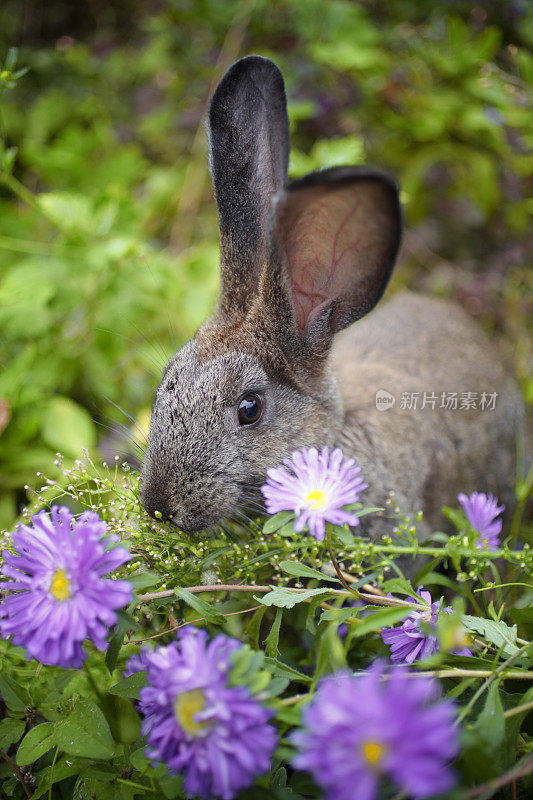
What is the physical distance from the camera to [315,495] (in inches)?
69.7

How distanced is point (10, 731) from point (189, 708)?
2.88ft

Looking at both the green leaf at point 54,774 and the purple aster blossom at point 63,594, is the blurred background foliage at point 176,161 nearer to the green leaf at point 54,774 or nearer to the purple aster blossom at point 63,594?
the green leaf at point 54,774

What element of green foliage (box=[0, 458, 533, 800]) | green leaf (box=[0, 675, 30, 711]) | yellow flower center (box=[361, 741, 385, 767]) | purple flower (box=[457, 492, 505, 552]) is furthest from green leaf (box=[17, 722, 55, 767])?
A: purple flower (box=[457, 492, 505, 552])

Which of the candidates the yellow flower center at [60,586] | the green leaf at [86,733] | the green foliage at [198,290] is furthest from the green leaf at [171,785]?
the yellow flower center at [60,586]

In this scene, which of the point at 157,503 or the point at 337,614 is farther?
the point at 157,503

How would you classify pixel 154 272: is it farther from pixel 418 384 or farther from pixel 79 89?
pixel 79 89

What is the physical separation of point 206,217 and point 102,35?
10.3 ft

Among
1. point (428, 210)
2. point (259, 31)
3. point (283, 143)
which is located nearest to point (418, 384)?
point (283, 143)

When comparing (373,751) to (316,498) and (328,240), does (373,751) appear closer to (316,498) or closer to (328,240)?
(316,498)

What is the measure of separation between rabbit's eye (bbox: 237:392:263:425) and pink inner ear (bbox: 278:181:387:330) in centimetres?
38

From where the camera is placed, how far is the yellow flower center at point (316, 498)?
173 cm

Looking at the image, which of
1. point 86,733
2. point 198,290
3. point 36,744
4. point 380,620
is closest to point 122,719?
point 86,733

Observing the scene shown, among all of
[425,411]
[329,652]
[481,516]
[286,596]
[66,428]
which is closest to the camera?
[329,652]

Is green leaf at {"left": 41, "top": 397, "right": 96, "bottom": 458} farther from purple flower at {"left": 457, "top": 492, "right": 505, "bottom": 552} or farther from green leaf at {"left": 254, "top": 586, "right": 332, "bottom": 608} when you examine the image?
purple flower at {"left": 457, "top": 492, "right": 505, "bottom": 552}
